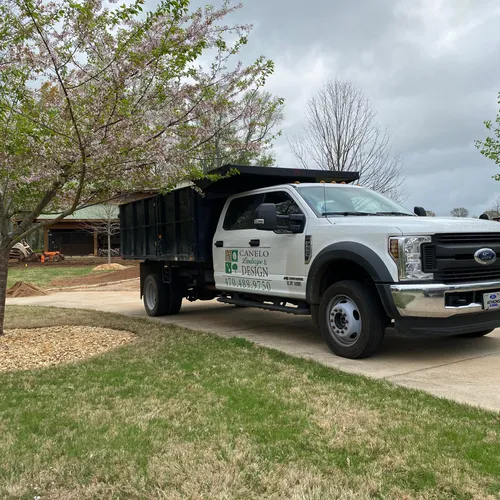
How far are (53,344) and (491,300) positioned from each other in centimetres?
549

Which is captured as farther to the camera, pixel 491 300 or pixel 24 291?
pixel 24 291

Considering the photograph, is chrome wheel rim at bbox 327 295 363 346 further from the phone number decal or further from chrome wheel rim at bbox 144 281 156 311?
chrome wheel rim at bbox 144 281 156 311

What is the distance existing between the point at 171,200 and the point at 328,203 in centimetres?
328

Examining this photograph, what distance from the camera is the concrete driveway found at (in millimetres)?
→ 4621

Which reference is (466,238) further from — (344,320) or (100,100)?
(100,100)

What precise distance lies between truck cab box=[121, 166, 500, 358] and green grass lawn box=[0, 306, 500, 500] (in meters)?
0.92

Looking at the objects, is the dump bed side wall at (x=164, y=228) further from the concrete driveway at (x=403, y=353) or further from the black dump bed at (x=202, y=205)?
the concrete driveway at (x=403, y=353)

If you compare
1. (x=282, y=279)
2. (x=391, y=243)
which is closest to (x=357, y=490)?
(x=391, y=243)

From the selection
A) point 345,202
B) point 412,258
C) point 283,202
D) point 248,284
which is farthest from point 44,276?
point 412,258

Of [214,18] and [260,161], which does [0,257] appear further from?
[260,161]

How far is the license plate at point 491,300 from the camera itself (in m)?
5.38

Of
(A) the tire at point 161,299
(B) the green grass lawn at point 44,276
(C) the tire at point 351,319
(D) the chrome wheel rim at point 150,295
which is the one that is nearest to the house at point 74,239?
(B) the green grass lawn at point 44,276

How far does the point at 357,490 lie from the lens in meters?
2.72

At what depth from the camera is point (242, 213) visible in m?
7.71
